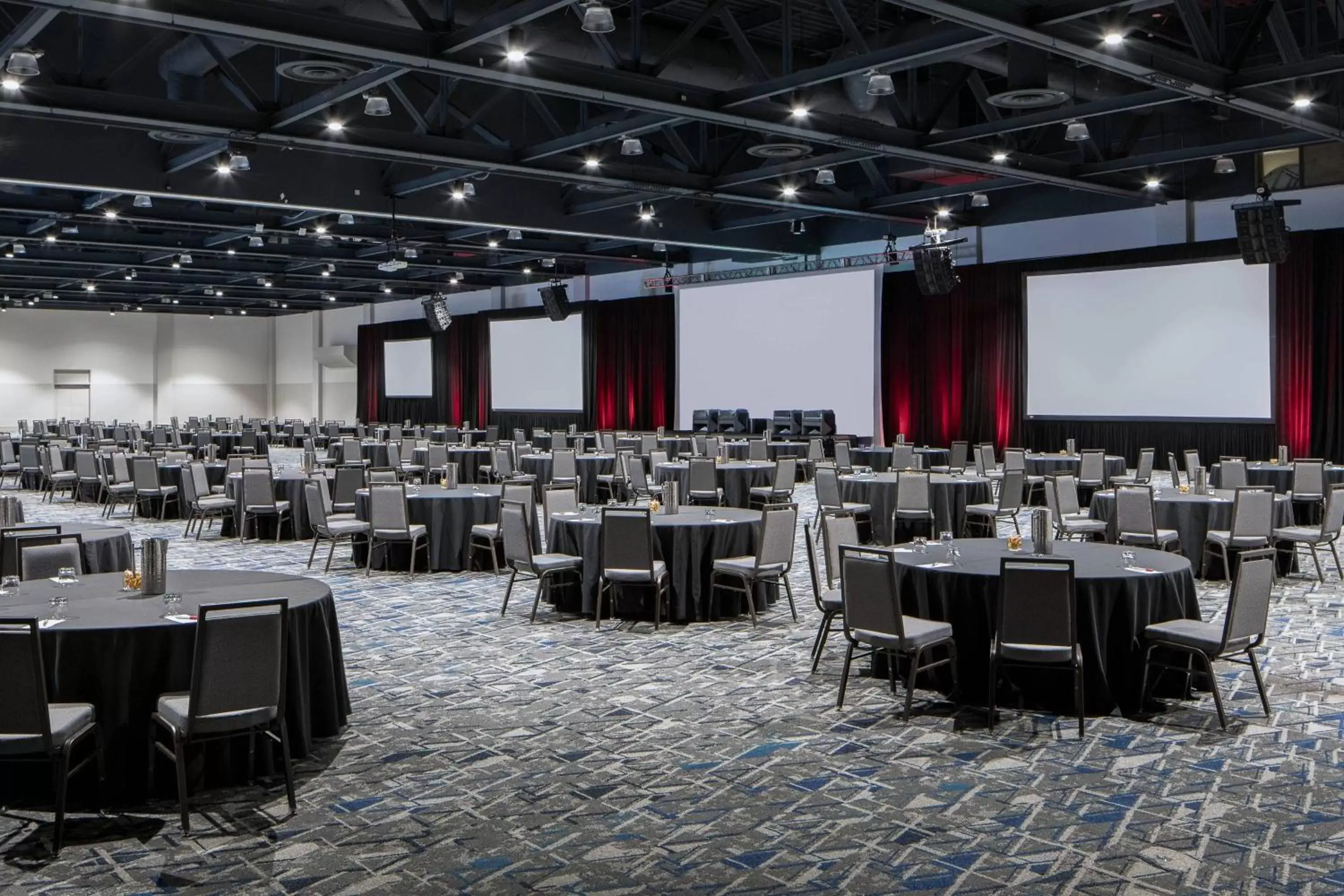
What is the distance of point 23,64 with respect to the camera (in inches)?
333

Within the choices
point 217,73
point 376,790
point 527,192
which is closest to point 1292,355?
point 527,192

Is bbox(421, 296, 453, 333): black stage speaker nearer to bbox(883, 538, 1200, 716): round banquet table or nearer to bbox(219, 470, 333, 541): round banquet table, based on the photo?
bbox(219, 470, 333, 541): round banquet table

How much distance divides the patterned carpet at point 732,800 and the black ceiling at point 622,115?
4.40 metres

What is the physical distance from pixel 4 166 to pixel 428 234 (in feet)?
27.2

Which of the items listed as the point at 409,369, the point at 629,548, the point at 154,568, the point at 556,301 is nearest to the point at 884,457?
the point at 556,301

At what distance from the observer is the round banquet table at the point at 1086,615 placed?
18.5 ft

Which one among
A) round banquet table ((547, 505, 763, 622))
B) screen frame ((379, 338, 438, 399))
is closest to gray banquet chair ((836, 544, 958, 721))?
round banquet table ((547, 505, 763, 622))

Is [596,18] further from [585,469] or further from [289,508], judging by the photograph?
[585,469]

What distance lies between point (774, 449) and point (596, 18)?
11.7 metres

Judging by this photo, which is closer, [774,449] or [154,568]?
[154,568]

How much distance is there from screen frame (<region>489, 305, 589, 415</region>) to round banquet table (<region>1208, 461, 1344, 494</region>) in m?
16.2

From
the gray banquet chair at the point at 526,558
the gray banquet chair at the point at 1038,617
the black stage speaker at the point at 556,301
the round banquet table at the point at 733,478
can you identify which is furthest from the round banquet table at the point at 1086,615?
the black stage speaker at the point at 556,301

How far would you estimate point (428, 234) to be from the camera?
67.5 ft

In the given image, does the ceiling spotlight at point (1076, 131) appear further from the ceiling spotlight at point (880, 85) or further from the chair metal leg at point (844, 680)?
the chair metal leg at point (844, 680)
